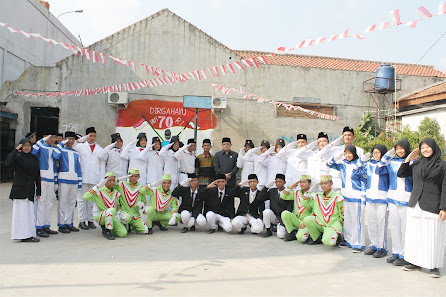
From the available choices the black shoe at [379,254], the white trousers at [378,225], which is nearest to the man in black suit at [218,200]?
the white trousers at [378,225]

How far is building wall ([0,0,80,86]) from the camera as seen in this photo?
15875mm

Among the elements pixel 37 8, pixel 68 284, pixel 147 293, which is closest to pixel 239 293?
pixel 147 293

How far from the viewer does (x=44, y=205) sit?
22.0ft

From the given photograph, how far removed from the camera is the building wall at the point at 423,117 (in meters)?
14.1

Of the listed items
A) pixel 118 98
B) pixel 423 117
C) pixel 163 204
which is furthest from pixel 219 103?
pixel 163 204

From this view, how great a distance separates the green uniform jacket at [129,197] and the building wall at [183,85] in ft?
27.2

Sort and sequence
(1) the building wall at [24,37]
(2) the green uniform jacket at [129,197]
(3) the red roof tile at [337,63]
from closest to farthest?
1. (2) the green uniform jacket at [129,197]
2. (1) the building wall at [24,37]
3. (3) the red roof tile at [337,63]

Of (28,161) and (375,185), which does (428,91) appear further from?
(28,161)

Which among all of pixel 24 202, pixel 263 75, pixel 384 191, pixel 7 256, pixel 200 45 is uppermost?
pixel 200 45

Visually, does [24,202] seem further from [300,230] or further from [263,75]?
[263,75]

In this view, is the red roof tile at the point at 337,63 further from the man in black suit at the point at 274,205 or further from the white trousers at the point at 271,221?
the white trousers at the point at 271,221

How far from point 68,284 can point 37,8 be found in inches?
694

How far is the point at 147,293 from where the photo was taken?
12.6ft

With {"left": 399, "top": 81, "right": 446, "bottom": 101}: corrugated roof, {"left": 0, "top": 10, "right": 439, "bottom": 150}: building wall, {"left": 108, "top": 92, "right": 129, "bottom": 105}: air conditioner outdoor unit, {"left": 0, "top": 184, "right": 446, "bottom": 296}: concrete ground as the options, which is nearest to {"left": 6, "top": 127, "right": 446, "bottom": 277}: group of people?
{"left": 0, "top": 184, "right": 446, "bottom": 296}: concrete ground
